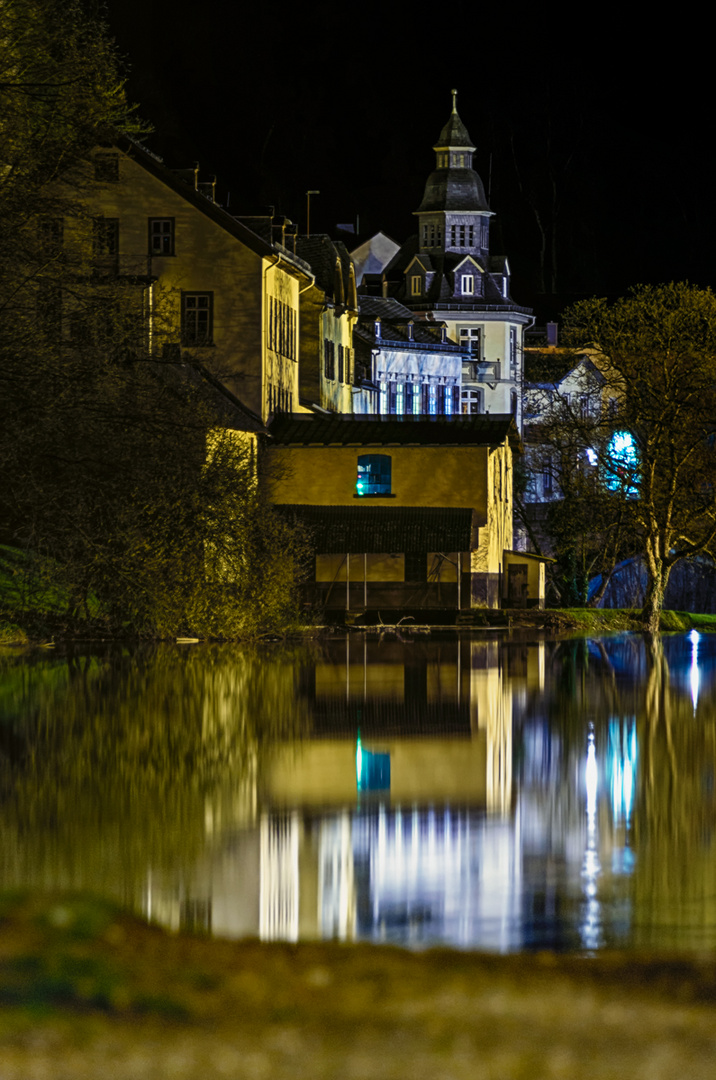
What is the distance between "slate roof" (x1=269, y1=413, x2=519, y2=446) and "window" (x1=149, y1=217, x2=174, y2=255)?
7106mm

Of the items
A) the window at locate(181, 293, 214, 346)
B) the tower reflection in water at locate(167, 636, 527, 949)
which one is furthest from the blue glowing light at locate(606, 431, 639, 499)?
the tower reflection in water at locate(167, 636, 527, 949)

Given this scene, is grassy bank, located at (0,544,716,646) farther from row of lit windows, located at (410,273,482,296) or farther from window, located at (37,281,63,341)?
row of lit windows, located at (410,273,482,296)

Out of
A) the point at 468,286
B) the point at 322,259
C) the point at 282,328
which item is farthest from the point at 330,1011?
the point at 468,286

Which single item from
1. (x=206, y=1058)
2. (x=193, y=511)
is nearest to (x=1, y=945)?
(x=206, y=1058)

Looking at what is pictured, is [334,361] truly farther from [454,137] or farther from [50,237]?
[454,137]

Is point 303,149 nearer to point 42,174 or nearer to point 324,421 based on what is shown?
point 324,421

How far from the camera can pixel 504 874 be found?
12.2 meters

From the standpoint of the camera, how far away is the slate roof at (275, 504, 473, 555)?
193 feet

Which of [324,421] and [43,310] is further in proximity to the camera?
[324,421]

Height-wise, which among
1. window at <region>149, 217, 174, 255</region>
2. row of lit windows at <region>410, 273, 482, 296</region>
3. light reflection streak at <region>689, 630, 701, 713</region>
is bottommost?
light reflection streak at <region>689, 630, 701, 713</region>

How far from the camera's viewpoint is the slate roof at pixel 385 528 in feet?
193

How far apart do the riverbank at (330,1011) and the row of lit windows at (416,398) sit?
93.3 meters

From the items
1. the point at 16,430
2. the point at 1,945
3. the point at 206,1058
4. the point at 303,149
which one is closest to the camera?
the point at 206,1058

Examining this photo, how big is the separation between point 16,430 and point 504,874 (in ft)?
68.0
